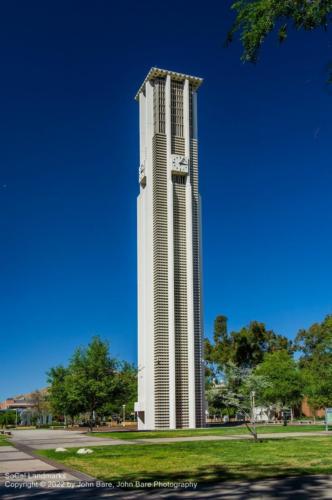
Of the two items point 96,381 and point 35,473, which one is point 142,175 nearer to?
point 96,381

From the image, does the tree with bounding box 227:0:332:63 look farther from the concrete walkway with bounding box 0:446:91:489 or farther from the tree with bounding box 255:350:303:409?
the tree with bounding box 255:350:303:409

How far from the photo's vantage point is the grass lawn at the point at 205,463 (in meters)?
13.5

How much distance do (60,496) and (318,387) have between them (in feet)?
115

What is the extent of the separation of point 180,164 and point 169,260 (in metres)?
11.0

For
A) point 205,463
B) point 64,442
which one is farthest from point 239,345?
point 205,463

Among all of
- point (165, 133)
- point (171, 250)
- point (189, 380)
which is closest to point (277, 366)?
point (189, 380)

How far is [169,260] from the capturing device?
5784cm

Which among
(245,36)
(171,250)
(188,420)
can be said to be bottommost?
(188,420)

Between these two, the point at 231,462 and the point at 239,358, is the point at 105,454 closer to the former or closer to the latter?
the point at 231,462

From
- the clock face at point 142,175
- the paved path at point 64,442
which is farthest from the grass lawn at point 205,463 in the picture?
the clock face at point 142,175

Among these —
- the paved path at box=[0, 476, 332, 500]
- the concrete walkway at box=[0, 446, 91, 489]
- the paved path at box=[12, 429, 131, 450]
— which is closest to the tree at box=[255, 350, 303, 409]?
the paved path at box=[12, 429, 131, 450]

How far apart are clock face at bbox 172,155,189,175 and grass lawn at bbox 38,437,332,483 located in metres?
42.8

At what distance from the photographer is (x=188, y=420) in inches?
2181

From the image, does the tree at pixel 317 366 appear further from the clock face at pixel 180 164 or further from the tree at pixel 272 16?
the tree at pixel 272 16
